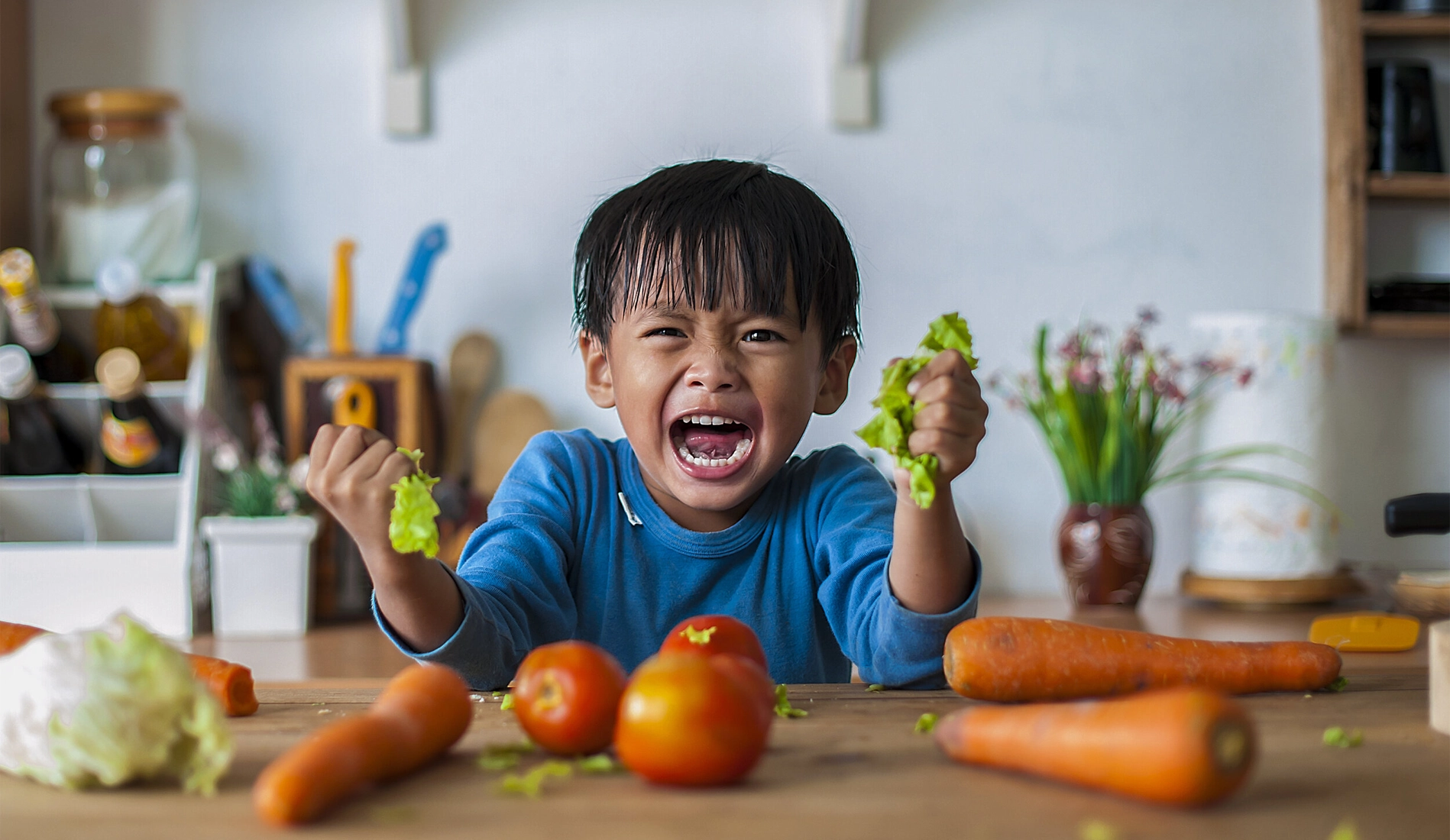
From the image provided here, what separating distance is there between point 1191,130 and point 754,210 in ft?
5.03

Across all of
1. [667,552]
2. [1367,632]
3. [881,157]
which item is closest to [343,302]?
[881,157]

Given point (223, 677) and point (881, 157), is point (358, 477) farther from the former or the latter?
point (881, 157)

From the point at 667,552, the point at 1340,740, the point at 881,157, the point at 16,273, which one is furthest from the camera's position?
the point at 881,157

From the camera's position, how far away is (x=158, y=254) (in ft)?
6.45

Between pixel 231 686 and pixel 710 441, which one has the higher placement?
pixel 710 441

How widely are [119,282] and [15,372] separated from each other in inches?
7.7

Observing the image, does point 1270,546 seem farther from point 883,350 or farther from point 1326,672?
point 1326,672

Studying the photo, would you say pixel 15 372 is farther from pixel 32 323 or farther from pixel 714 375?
pixel 714 375

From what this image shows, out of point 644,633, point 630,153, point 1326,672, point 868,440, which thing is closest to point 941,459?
point 868,440

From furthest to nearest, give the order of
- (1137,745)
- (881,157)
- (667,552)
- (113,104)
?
(881,157) → (113,104) → (667,552) → (1137,745)

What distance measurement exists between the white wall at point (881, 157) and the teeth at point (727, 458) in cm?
121

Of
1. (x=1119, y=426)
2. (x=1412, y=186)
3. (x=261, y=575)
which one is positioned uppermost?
(x=1412, y=186)

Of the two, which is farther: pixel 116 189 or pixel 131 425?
pixel 116 189

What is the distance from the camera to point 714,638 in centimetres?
68
